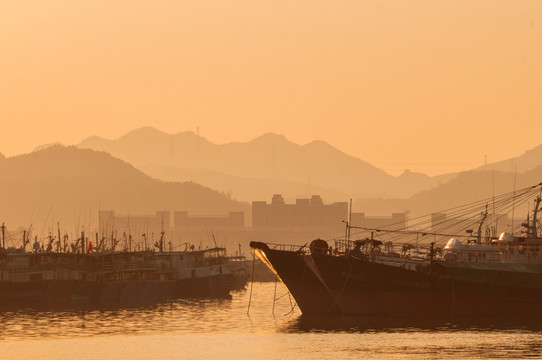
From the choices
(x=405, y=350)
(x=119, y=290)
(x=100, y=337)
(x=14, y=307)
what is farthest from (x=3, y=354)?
(x=119, y=290)

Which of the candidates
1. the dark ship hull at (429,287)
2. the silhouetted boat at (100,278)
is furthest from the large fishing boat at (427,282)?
the silhouetted boat at (100,278)

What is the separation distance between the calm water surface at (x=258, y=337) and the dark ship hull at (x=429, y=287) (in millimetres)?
2768

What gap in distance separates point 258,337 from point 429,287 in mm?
18714

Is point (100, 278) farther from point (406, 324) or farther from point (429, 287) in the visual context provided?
point (406, 324)

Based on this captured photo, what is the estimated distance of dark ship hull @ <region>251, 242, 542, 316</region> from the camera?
101m

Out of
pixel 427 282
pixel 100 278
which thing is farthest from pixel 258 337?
pixel 100 278

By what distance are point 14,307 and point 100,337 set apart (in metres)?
42.0

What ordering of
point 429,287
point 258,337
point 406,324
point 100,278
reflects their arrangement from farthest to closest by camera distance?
point 100,278, point 429,287, point 406,324, point 258,337

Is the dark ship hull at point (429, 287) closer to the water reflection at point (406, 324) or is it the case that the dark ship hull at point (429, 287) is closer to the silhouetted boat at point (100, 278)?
the water reflection at point (406, 324)

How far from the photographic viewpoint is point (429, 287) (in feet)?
335

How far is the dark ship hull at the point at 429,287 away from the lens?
10100 cm

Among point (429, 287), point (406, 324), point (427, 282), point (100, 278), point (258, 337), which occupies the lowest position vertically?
point (258, 337)

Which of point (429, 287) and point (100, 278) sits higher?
point (100, 278)

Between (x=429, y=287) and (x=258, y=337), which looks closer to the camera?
(x=258, y=337)
